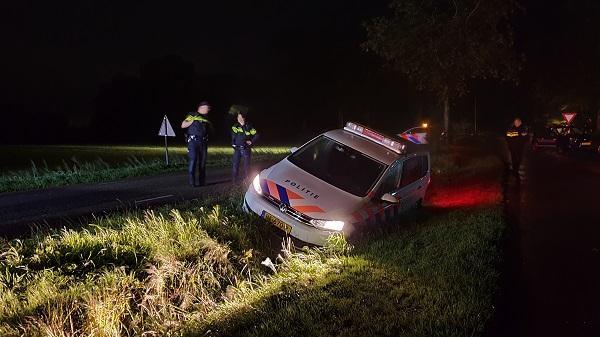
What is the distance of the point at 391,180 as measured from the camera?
349 inches

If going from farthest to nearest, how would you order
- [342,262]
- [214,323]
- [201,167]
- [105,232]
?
[201,167] → [105,232] → [342,262] → [214,323]

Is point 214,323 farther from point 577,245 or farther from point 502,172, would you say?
point 502,172

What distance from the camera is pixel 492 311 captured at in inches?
209

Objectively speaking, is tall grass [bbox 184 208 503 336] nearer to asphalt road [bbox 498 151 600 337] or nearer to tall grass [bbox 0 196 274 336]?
asphalt road [bbox 498 151 600 337]

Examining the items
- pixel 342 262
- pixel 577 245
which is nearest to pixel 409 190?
pixel 577 245

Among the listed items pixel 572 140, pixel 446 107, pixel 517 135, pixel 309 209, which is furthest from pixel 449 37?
pixel 572 140

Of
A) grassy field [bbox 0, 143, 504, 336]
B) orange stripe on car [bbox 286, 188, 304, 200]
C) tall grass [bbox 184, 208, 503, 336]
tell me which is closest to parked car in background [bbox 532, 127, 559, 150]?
grassy field [bbox 0, 143, 504, 336]

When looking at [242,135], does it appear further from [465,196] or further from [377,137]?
[465,196]

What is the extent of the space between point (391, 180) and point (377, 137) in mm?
1003

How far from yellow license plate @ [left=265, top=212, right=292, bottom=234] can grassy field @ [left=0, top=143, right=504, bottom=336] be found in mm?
178

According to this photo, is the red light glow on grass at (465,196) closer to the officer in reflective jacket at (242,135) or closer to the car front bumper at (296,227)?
the officer in reflective jacket at (242,135)

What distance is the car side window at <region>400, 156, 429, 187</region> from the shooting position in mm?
9453

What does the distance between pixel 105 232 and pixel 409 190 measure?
5.02m

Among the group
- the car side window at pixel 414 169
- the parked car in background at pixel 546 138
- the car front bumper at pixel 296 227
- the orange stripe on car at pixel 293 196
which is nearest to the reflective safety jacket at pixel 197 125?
the car front bumper at pixel 296 227
